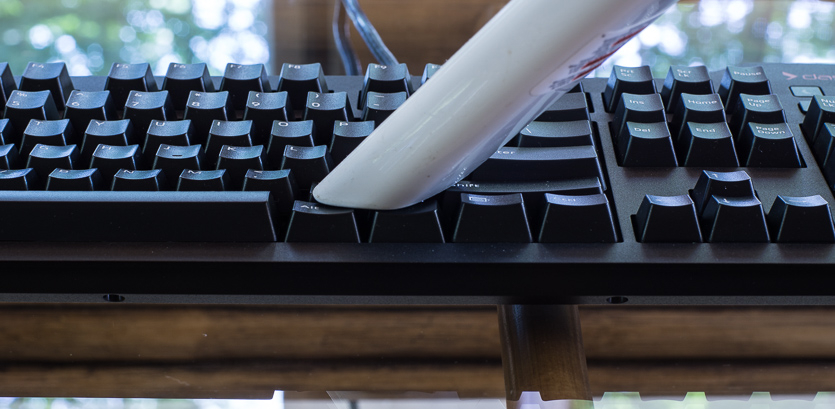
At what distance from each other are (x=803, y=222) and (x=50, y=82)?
0.48 metres

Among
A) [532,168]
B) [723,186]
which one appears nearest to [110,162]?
[532,168]

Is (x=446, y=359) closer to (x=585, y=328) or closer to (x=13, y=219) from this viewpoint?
(x=585, y=328)

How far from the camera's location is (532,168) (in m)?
0.41

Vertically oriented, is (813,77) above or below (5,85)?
below

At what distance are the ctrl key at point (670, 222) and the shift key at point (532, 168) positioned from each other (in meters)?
0.04

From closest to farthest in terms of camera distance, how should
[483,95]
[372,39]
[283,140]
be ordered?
[483,95]
[283,140]
[372,39]

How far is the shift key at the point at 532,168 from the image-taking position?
16.1 inches

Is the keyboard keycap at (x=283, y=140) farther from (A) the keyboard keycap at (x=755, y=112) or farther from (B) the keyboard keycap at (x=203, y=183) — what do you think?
(A) the keyboard keycap at (x=755, y=112)

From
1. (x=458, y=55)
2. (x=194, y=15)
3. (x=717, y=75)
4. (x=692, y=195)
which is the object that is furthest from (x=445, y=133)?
(x=194, y=15)

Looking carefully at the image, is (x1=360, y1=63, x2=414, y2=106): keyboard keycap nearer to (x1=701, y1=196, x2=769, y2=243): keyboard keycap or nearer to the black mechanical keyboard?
the black mechanical keyboard

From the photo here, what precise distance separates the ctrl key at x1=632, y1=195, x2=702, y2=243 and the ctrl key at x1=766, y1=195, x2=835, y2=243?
4cm

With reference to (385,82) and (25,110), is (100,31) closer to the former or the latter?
(25,110)

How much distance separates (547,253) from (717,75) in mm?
237

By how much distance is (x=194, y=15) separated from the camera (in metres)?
0.68
